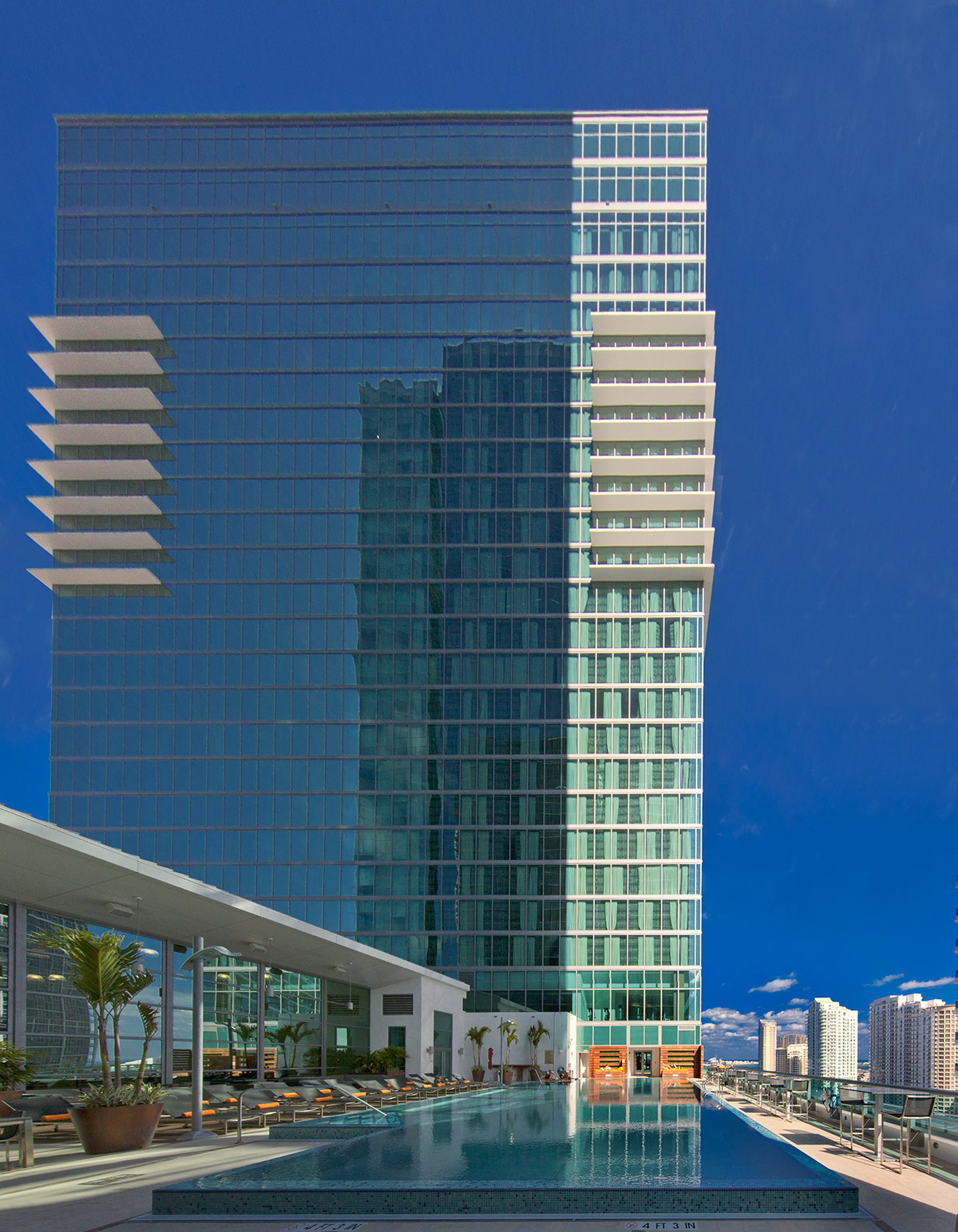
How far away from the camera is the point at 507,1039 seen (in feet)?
176

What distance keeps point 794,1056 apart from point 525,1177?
575ft

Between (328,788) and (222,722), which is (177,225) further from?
(328,788)

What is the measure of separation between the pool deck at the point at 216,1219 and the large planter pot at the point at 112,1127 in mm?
239

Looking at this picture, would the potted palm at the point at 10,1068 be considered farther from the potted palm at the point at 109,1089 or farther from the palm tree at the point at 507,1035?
the palm tree at the point at 507,1035

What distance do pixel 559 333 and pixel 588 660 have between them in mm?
22051

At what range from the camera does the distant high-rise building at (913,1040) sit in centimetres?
11931

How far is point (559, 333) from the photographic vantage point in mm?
78562

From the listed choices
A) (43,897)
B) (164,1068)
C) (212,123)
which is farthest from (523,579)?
(43,897)

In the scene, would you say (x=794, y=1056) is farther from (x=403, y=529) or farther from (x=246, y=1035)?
(x=246, y=1035)

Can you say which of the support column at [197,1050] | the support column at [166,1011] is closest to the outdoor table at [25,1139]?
the support column at [197,1050]

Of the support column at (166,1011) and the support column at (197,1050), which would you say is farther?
the support column at (166,1011)

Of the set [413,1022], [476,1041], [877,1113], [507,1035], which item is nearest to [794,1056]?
[507,1035]

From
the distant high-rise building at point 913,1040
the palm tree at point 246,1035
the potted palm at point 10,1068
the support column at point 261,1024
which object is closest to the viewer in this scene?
the potted palm at point 10,1068

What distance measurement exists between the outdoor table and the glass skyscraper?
193 feet
